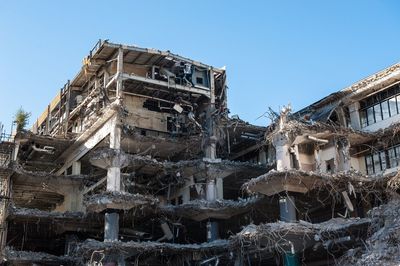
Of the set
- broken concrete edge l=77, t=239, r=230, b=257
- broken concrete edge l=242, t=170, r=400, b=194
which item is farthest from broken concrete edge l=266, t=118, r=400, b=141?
broken concrete edge l=77, t=239, r=230, b=257

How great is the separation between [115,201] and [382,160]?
56.4 ft

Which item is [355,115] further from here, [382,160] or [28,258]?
[28,258]

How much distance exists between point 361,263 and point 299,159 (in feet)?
36.2

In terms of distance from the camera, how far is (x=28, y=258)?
3841cm

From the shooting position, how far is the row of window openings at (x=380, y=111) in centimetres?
3464

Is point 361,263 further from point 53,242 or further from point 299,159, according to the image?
point 53,242

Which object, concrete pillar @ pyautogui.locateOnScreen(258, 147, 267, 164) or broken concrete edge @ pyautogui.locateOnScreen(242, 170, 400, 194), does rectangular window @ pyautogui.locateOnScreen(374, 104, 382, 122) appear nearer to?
broken concrete edge @ pyautogui.locateOnScreen(242, 170, 400, 194)

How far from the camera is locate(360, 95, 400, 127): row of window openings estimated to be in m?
34.6

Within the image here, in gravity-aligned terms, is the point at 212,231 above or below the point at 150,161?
below

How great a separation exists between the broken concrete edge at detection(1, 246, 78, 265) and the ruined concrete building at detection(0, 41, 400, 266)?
16 centimetres

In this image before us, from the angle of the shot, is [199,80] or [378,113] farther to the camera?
[199,80]

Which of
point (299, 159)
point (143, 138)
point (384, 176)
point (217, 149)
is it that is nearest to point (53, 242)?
point (143, 138)

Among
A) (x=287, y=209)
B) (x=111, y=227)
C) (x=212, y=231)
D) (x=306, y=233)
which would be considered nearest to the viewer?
(x=306, y=233)

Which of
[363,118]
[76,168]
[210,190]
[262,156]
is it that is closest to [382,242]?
[363,118]
